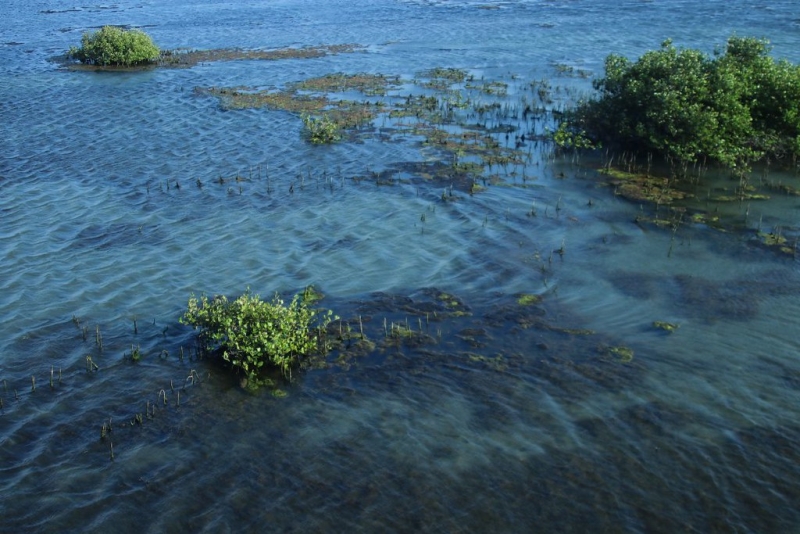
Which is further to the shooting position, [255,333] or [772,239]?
[772,239]

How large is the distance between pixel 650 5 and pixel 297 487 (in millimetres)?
67812

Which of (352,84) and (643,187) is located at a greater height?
(352,84)

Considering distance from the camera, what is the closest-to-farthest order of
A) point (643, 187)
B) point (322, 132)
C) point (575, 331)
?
point (575, 331) < point (643, 187) < point (322, 132)

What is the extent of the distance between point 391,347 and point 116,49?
41997 millimetres

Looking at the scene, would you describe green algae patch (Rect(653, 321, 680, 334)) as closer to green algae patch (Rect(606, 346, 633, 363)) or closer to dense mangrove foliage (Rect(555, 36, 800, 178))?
green algae patch (Rect(606, 346, 633, 363))

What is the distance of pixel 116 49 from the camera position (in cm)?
5075

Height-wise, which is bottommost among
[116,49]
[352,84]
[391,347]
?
[391,347]

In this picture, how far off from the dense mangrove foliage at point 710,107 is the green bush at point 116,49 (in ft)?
113

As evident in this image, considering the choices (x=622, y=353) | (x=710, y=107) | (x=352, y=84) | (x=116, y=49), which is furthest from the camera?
(x=116, y=49)

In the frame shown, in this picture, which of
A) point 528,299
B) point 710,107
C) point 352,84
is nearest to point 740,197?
point 710,107

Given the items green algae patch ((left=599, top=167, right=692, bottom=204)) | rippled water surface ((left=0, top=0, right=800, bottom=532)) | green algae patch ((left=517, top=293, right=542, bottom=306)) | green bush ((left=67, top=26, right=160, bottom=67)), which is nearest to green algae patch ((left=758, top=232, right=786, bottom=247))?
rippled water surface ((left=0, top=0, right=800, bottom=532))

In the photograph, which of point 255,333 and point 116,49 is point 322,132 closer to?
point 255,333

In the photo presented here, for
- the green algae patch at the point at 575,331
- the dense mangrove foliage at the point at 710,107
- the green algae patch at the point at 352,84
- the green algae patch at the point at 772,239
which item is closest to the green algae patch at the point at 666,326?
the green algae patch at the point at 575,331

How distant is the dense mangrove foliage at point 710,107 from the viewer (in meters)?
27.2
